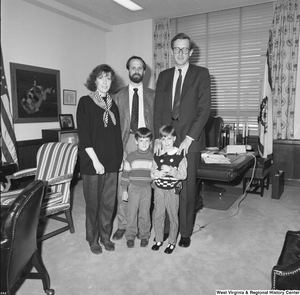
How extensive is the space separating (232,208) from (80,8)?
157 inches

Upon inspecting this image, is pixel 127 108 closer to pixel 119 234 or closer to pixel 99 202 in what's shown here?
pixel 99 202

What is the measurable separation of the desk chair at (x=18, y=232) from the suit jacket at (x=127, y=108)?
106 cm

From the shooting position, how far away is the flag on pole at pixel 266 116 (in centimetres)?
448

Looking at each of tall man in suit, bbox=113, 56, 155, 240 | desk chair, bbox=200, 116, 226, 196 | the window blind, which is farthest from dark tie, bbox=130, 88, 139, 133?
the window blind

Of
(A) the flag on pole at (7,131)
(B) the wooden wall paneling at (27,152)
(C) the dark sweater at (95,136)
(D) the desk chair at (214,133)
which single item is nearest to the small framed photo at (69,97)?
(B) the wooden wall paneling at (27,152)

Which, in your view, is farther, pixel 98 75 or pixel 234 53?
pixel 234 53

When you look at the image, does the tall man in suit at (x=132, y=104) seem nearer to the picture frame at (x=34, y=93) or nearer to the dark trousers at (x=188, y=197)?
the dark trousers at (x=188, y=197)

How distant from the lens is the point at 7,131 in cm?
388

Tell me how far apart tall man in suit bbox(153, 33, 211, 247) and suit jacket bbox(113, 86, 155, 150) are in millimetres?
104

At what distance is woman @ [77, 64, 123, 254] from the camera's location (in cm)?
228

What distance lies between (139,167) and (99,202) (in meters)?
0.46

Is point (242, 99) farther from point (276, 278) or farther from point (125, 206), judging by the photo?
point (276, 278)

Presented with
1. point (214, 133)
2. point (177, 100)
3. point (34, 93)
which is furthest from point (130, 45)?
point (177, 100)

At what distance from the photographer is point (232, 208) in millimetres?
3705
